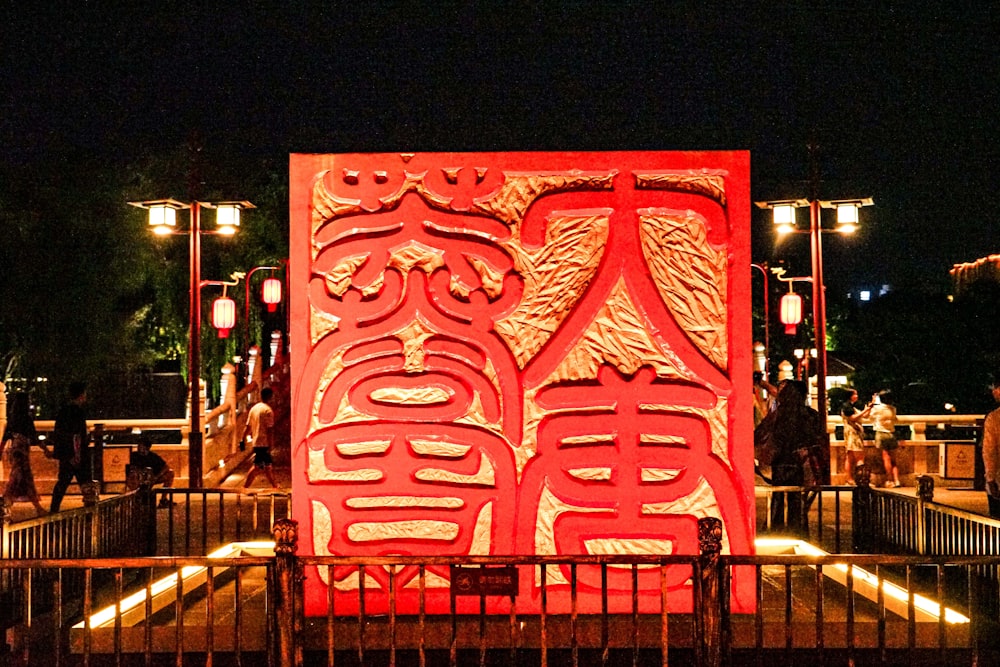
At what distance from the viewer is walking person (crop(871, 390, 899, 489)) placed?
46.9 ft

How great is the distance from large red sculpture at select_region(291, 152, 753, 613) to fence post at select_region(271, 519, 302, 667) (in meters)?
1.72

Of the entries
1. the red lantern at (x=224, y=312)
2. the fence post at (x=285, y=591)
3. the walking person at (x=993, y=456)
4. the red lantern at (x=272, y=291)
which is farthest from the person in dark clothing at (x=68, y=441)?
the walking person at (x=993, y=456)

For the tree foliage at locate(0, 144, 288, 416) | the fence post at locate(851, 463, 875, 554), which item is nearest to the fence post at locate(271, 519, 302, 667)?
the fence post at locate(851, 463, 875, 554)

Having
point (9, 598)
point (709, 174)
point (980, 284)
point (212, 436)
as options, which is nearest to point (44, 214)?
point (212, 436)

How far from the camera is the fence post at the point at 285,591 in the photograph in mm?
4402

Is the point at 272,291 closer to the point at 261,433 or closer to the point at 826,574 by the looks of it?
the point at 261,433

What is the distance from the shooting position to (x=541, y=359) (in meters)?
6.15

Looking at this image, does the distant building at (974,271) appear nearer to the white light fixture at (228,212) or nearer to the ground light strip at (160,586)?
the white light fixture at (228,212)

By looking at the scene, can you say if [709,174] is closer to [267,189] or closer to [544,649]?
[544,649]

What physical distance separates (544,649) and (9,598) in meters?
4.60

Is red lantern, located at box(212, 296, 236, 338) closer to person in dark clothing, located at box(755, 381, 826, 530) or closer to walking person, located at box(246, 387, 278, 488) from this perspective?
walking person, located at box(246, 387, 278, 488)

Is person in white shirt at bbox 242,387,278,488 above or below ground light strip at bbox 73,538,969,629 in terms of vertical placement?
above

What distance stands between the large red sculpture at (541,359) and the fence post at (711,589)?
5.52 feet

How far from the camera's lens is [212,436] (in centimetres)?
1766
